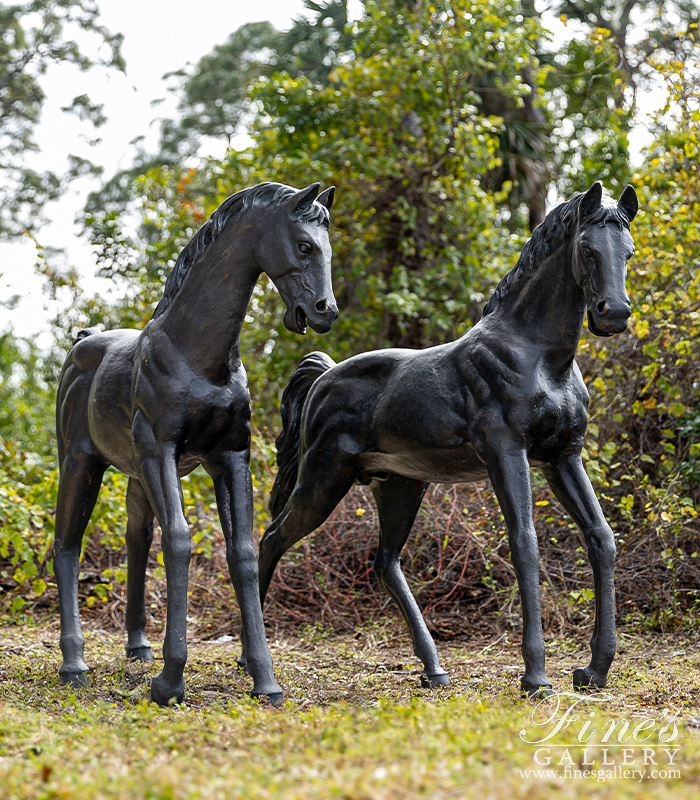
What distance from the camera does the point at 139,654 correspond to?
5.43m

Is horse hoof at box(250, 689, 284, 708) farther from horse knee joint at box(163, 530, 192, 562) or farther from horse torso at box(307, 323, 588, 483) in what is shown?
horse torso at box(307, 323, 588, 483)

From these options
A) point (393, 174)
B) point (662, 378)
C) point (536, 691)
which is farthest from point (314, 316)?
point (393, 174)

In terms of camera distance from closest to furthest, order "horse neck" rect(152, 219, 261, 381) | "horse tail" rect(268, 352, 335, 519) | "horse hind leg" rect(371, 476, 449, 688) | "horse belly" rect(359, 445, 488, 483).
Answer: "horse neck" rect(152, 219, 261, 381)
"horse belly" rect(359, 445, 488, 483)
"horse hind leg" rect(371, 476, 449, 688)
"horse tail" rect(268, 352, 335, 519)

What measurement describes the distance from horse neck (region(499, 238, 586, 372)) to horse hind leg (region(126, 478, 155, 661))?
9.04 ft

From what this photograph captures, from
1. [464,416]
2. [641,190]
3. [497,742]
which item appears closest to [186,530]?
[464,416]

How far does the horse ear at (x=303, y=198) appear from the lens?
13.0ft

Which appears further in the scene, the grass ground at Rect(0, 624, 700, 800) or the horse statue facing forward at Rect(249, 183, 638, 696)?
the horse statue facing forward at Rect(249, 183, 638, 696)

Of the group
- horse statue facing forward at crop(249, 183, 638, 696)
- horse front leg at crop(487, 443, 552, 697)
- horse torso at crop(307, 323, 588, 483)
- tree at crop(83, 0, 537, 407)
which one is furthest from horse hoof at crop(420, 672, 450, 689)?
tree at crop(83, 0, 537, 407)

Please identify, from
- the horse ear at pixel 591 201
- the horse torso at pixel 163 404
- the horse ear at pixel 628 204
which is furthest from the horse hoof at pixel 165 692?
the horse ear at pixel 628 204

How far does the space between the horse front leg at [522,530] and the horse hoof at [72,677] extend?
2.42 m

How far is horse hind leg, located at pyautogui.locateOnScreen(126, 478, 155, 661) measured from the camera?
541cm

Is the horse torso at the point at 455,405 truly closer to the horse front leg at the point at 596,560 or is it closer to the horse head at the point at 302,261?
the horse front leg at the point at 596,560

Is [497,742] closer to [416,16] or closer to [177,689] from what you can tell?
[177,689]

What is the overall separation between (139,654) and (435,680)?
6.64 ft
